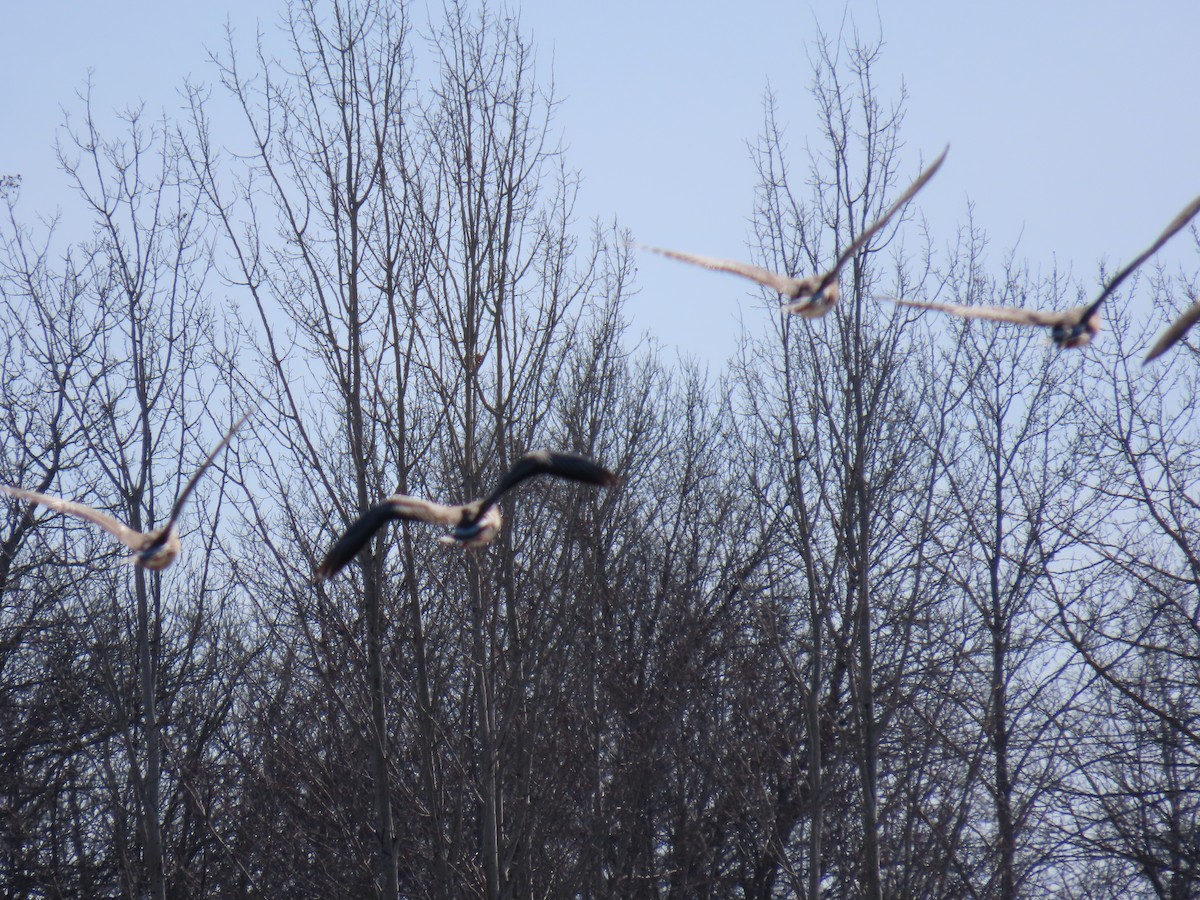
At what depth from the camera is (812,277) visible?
166 inches

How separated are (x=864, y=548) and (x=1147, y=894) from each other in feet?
30.2

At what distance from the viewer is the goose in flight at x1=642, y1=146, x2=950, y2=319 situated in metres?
3.78

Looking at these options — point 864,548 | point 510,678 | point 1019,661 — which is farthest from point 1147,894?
point 510,678

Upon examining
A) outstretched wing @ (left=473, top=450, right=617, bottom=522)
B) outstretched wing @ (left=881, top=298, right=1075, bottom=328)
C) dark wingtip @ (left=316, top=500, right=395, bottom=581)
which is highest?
outstretched wing @ (left=881, top=298, right=1075, bottom=328)

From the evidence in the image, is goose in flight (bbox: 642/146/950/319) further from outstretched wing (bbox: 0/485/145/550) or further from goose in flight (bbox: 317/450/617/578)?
outstretched wing (bbox: 0/485/145/550)

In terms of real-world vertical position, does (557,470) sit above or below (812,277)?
below

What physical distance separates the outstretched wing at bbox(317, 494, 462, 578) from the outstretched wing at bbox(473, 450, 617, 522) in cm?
20

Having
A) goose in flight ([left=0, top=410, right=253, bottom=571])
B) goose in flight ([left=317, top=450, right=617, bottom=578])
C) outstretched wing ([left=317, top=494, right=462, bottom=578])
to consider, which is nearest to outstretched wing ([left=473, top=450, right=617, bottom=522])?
goose in flight ([left=317, top=450, right=617, bottom=578])

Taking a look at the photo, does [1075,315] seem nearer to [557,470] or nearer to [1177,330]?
[1177,330]

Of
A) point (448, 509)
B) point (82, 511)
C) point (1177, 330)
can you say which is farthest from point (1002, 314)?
point (82, 511)

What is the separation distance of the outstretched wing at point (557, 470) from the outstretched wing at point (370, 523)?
0.64 ft

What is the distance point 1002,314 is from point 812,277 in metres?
0.70

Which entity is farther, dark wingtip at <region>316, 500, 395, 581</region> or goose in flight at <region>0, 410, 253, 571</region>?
goose in flight at <region>0, 410, 253, 571</region>

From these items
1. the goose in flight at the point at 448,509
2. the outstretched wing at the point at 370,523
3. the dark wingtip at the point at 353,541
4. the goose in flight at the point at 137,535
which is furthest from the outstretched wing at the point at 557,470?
the goose in flight at the point at 137,535
